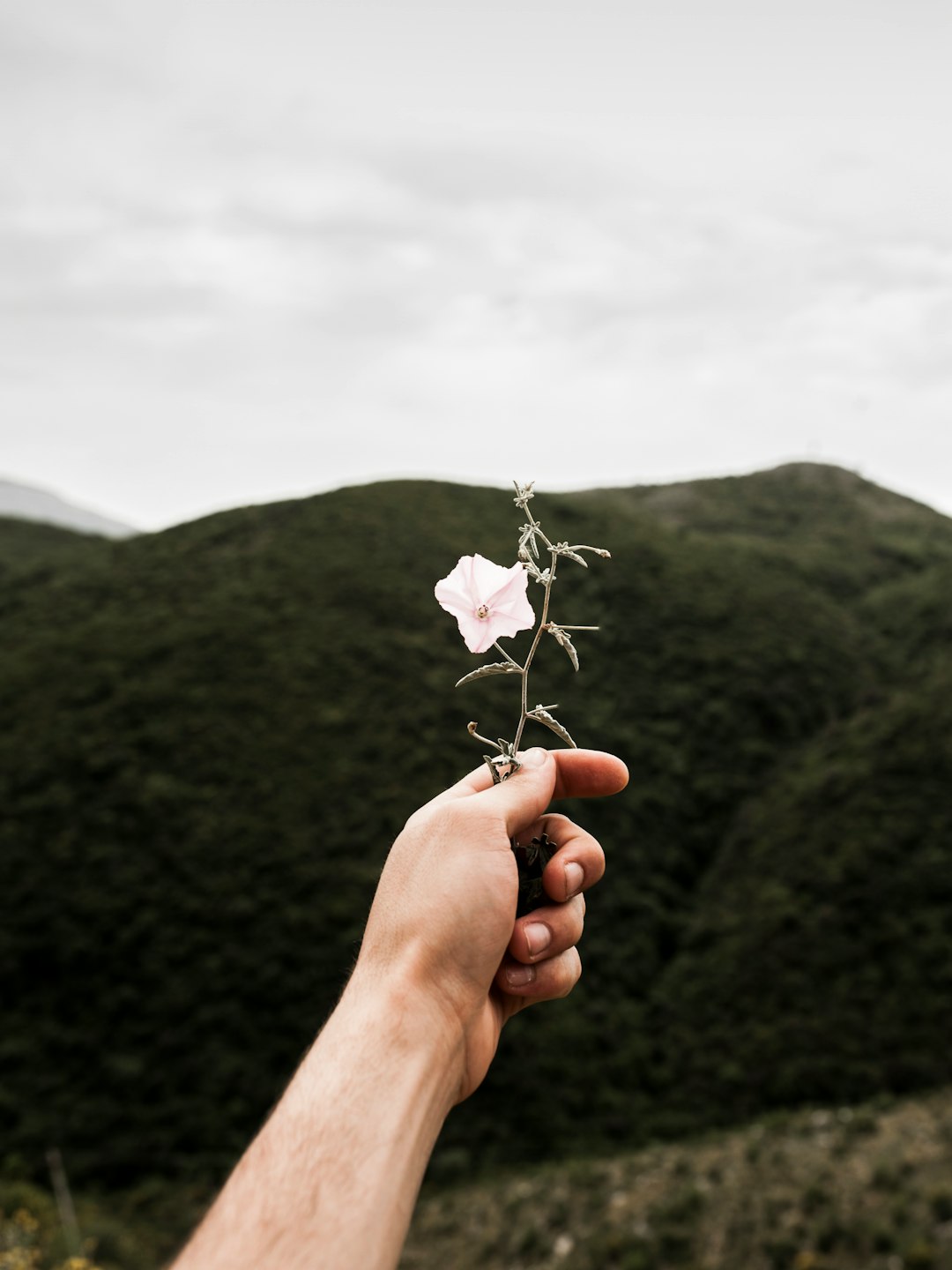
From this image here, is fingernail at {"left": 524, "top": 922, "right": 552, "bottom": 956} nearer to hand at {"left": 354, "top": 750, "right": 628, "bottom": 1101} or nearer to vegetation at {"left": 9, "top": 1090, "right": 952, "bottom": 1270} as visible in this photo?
hand at {"left": 354, "top": 750, "right": 628, "bottom": 1101}

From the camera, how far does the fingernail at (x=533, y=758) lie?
273 centimetres

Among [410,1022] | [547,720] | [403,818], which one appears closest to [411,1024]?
[410,1022]

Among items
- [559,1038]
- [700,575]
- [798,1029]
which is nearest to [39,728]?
[559,1038]

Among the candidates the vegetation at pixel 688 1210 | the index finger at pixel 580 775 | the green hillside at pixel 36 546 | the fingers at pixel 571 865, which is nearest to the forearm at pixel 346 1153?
the fingers at pixel 571 865

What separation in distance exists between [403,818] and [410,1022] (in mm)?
24379

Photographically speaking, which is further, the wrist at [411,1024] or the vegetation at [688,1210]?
the vegetation at [688,1210]

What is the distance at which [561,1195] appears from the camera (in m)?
15.9

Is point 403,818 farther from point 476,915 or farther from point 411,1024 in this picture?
point 411,1024

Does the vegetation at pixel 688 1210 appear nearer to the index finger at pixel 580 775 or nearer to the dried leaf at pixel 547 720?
the index finger at pixel 580 775

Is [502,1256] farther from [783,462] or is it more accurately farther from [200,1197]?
[783,462]

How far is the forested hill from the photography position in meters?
19.7

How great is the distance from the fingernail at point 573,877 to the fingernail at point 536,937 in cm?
12

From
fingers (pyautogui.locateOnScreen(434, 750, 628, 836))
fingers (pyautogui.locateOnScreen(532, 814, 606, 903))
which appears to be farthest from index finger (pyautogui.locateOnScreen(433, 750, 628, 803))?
fingers (pyautogui.locateOnScreen(532, 814, 606, 903))

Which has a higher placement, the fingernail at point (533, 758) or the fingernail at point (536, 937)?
the fingernail at point (533, 758)
